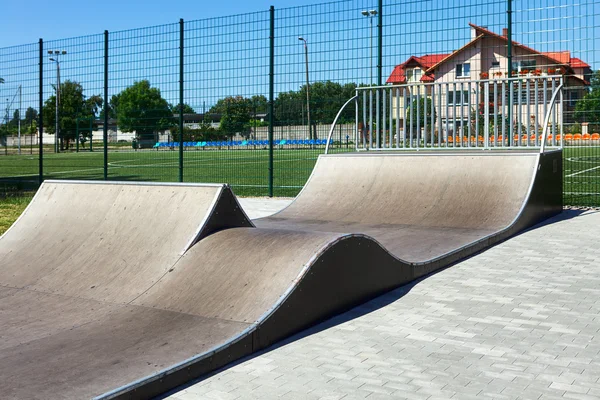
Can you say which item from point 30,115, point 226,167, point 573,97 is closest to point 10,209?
point 30,115

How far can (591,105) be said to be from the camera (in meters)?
10.7

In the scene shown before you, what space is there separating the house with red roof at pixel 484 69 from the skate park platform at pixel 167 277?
296 centimetres

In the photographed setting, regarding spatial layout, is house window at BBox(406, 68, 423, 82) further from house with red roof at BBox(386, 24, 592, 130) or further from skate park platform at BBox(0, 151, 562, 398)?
skate park platform at BBox(0, 151, 562, 398)

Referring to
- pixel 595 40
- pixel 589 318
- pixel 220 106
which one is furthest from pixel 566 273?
pixel 220 106

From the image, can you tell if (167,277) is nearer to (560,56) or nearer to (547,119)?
(547,119)

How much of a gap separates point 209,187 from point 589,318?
310 centimetres

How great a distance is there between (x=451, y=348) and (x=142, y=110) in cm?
1309

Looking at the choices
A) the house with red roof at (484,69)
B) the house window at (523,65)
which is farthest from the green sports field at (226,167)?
the house window at (523,65)

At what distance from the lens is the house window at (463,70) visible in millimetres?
11391

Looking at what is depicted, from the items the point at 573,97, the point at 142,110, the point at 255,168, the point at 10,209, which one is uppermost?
the point at 142,110

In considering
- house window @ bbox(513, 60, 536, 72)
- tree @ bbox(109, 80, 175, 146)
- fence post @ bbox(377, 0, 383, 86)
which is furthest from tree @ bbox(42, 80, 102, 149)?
house window @ bbox(513, 60, 536, 72)

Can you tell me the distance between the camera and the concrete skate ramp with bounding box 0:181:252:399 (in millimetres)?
3592

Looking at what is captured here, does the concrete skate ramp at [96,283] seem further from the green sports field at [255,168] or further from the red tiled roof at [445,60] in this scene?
the green sports field at [255,168]

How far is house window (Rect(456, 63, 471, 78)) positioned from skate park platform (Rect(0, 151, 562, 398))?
386 cm
